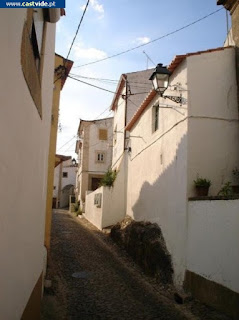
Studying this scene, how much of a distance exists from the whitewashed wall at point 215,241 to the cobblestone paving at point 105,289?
83 cm

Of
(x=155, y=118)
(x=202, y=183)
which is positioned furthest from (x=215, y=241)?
(x=155, y=118)

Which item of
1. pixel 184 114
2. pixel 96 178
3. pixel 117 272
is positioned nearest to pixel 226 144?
pixel 184 114

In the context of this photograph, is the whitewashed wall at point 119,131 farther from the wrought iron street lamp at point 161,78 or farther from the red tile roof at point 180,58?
the wrought iron street lamp at point 161,78

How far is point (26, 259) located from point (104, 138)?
28.3 meters

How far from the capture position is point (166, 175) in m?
10.5

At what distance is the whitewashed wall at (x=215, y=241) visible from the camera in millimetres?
6828

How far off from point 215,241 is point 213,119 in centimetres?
325

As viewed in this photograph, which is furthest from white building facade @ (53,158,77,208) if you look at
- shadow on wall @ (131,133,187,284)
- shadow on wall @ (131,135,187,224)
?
shadow on wall @ (131,133,187,284)

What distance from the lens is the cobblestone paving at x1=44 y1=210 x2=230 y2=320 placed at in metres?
7.23

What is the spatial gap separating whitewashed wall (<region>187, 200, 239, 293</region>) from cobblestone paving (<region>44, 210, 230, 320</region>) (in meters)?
0.83

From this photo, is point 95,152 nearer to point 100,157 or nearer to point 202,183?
point 100,157

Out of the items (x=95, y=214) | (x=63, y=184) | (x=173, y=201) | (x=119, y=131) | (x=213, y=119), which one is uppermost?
(x=119, y=131)

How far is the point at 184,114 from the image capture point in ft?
29.7

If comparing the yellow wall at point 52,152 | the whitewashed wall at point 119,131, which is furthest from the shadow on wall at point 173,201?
the whitewashed wall at point 119,131
